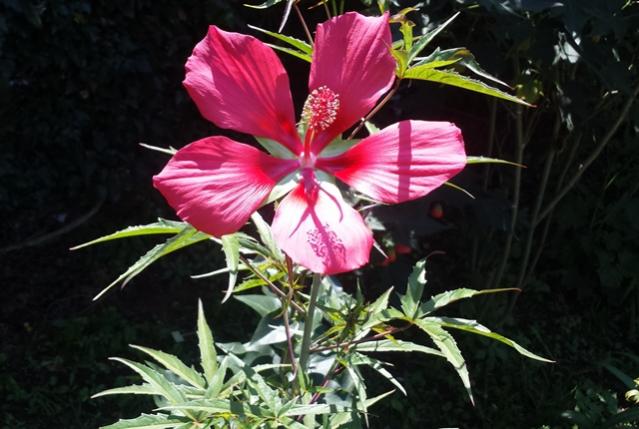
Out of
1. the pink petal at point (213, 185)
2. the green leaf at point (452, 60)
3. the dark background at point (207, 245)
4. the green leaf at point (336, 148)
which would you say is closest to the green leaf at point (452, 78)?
the green leaf at point (452, 60)

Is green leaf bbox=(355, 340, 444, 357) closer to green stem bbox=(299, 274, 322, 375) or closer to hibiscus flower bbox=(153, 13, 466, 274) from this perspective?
green stem bbox=(299, 274, 322, 375)

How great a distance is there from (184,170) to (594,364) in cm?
202

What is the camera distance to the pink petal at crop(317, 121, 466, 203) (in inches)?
34.7

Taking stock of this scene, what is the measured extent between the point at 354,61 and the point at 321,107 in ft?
0.23

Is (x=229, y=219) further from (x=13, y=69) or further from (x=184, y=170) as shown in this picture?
(x=13, y=69)

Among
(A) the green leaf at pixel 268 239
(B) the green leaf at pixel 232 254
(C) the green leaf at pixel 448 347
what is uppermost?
(B) the green leaf at pixel 232 254

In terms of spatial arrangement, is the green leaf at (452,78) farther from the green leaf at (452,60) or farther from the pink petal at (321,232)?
the pink petal at (321,232)

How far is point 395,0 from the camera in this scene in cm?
164

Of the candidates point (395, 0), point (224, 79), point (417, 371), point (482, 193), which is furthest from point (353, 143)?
point (417, 371)

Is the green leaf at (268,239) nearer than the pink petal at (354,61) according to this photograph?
No

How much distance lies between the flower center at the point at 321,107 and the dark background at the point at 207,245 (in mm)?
1045

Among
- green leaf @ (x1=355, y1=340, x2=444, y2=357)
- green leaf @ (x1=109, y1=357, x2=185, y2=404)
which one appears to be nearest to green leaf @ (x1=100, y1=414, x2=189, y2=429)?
green leaf @ (x1=109, y1=357, x2=185, y2=404)

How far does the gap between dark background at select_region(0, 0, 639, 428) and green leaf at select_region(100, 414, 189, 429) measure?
1.08 meters

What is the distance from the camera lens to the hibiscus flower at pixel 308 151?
853 millimetres
